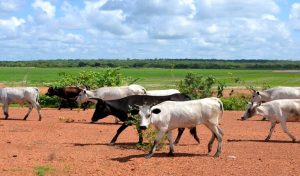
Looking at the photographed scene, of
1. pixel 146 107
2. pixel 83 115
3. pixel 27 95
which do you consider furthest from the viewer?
pixel 83 115

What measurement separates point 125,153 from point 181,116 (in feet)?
6.18

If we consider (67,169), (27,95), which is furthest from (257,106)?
(27,95)

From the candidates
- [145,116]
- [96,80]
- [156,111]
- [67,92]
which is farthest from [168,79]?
[145,116]

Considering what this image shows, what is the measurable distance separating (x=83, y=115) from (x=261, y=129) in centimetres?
957

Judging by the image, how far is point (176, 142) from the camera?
52.6ft

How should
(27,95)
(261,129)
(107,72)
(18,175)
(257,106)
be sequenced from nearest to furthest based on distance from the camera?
(18,175)
(257,106)
(261,129)
(27,95)
(107,72)

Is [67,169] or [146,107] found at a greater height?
[146,107]

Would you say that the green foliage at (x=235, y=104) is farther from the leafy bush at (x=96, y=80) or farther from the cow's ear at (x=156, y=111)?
the cow's ear at (x=156, y=111)

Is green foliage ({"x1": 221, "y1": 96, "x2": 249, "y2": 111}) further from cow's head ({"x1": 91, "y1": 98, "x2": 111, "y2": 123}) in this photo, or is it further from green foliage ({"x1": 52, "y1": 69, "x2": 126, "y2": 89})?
cow's head ({"x1": 91, "y1": 98, "x2": 111, "y2": 123})

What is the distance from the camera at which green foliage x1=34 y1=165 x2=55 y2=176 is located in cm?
1110

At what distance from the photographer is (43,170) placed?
37.3ft

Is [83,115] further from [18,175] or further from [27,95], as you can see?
[18,175]

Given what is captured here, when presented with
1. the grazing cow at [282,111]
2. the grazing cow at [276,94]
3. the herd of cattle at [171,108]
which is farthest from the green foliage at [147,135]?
the grazing cow at [276,94]

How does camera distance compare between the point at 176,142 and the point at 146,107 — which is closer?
the point at 146,107
